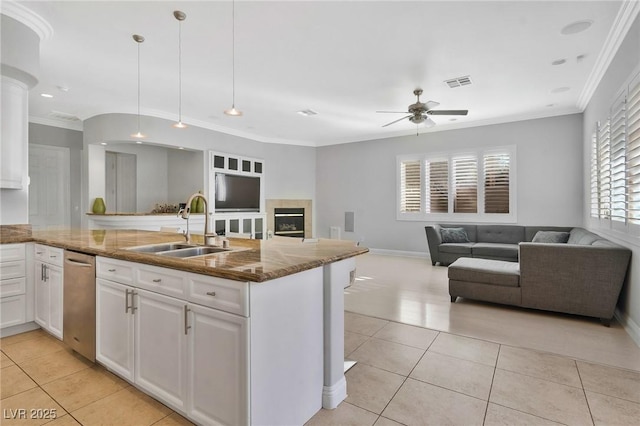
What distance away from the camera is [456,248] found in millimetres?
5965

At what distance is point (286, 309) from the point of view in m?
1.63

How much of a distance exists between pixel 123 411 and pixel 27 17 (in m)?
3.44

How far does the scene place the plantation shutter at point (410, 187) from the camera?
7.29m

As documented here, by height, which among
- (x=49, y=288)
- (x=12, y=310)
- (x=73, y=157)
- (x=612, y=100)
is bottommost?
(x=12, y=310)

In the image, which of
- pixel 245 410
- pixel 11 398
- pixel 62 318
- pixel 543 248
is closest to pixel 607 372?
pixel 543 248

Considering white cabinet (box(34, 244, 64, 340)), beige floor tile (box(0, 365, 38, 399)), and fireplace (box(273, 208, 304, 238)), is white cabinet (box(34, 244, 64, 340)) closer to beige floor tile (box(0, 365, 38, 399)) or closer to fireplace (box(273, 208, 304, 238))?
beige floor tile (box(0, 365, 38, 399))

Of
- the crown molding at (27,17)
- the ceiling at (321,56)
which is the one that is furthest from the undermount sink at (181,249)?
the crown molding at (27,17)

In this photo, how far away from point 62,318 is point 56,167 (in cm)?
501

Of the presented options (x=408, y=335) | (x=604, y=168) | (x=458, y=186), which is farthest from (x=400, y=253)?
(x=408, y=335)

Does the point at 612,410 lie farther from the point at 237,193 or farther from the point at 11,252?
the point at 237,193

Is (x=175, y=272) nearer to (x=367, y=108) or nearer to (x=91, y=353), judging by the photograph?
(x=91, y=353)

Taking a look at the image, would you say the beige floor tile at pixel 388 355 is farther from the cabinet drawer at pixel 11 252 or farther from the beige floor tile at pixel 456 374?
the cabinet drawer at pixel 11 252

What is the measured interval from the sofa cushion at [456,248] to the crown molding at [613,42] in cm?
297

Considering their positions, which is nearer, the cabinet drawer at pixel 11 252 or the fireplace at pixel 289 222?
the cabinet drawer at pixel 11 252
